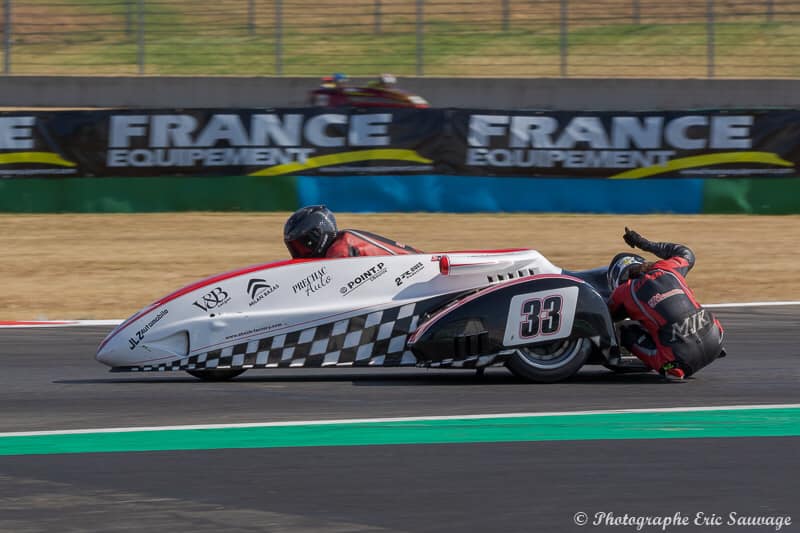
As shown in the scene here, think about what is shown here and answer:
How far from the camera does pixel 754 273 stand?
13531 mm

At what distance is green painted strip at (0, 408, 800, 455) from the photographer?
246 inches

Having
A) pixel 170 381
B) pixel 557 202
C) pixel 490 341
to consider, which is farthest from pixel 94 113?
pixel 490 341

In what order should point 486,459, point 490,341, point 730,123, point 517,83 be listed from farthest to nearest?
point 517,83 → point 730,123 → point 490,341 → point 486,459

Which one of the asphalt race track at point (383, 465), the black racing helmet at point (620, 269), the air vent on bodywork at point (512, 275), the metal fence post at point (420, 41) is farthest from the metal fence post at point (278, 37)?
the black racing helmet at point (620, 269)

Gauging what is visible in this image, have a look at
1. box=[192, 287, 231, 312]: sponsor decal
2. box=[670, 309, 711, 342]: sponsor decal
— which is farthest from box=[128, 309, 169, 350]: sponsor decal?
box=[670, 309, 711, 342]: sponsor decal

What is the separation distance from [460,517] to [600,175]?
12556mm

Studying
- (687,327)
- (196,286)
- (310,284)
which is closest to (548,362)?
(687,327)

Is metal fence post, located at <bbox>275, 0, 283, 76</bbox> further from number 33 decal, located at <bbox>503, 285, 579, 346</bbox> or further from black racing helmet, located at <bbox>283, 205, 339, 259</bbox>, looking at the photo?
number 33 decal, located at <bbox>503, 285, 579, 346</bbox>

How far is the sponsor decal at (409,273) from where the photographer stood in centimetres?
764

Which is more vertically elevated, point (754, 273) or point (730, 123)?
point (730, 123)

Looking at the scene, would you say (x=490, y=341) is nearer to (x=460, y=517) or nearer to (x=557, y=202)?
(x=460, y=517)

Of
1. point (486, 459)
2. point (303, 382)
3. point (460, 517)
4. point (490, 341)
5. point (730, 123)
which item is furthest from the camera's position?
point (730, 123)

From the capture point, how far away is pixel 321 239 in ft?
25.7

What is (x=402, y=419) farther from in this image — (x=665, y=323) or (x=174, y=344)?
(x=665, y=323)
